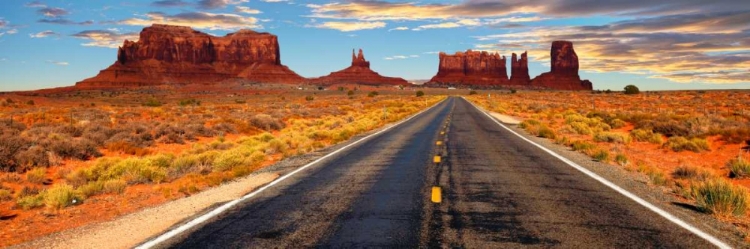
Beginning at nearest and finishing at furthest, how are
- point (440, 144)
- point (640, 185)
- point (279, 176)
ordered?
point (640, 185) → point (279, 176) → point (440, 144)

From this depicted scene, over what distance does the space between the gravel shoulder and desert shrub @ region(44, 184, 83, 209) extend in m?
9.92

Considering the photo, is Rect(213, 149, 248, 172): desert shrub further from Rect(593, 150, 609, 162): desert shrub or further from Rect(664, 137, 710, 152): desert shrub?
Rect(664, 137, 710, 152): desert shrub

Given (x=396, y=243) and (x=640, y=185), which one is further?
(x=640, y=185)

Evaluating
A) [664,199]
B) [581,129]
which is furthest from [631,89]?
[664,199]

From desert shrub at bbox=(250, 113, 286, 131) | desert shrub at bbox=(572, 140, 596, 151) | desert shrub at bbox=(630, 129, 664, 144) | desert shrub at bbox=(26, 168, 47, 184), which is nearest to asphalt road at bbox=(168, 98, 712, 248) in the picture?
desert shrub at bbox=(572, 140, 596, 151)

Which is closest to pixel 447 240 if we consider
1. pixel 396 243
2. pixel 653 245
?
pixel 396 243

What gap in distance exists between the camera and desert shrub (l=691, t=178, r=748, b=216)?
7316 mm

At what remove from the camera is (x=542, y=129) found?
23.1 meters

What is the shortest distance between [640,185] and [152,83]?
20149cm

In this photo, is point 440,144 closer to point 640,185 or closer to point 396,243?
point 640,185

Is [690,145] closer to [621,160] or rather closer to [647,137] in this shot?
[647,137]

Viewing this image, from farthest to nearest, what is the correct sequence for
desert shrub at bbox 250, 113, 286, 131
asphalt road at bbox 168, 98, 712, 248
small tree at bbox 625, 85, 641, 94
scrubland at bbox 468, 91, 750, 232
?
small tree at bbox 625, 85, 641, 94 → desert shrub at bbox 250, 113, 286, 131 → scrubland at bbox 468, 91, 750, 232 → asphalt road at bbox 168, 98, 712, 248

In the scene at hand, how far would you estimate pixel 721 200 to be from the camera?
7.51 meters

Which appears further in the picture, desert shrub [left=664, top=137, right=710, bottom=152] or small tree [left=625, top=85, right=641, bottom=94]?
small tree [left=625, top=85, right=641, bottom=94]
